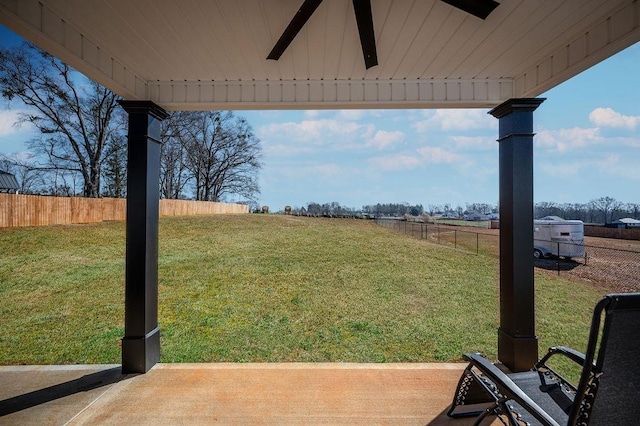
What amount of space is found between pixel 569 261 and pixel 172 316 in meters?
9.89

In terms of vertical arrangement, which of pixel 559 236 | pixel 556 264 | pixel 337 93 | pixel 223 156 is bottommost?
pixel 556 264

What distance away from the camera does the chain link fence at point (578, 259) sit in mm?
7094

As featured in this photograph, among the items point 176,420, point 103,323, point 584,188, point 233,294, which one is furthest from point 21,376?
point 584,188

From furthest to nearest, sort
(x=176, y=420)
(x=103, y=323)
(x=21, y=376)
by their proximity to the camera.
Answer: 1. (x=103, y=323)
2. (x=21, y=376)
3. (x=176, y=420)

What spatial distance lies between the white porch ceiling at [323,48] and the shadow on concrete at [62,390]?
244 cm

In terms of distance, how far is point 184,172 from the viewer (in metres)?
17.5

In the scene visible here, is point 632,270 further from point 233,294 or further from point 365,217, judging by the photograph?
point 365,217

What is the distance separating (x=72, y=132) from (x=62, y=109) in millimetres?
796

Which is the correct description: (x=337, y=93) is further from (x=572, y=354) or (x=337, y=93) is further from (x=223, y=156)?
(x=223, y=156)

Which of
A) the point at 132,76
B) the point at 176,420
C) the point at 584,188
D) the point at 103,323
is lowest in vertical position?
the point at 103,323

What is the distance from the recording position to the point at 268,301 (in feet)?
20.5

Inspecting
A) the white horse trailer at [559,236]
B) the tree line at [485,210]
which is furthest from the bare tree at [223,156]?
the white horse trailer at [559,236]

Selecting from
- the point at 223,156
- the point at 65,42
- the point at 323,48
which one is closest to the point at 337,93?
the point at 323,48

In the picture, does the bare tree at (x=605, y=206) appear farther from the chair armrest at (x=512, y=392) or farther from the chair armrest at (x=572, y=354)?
the chair armrest at (x=512, y=392)
